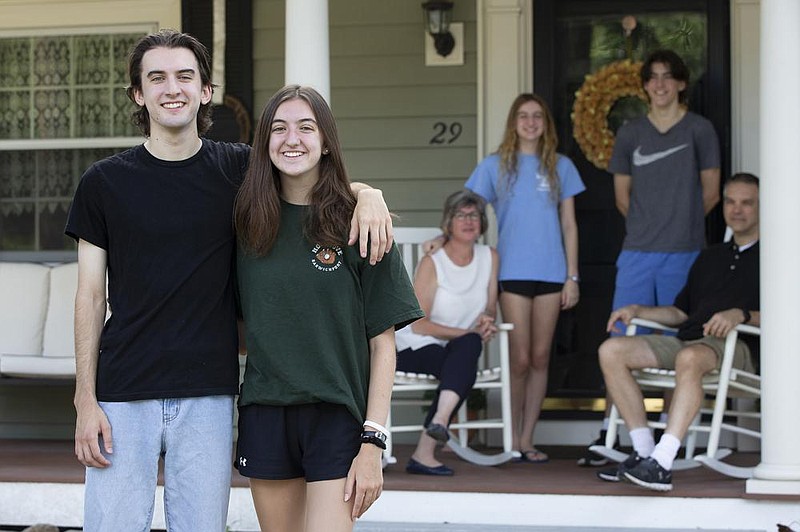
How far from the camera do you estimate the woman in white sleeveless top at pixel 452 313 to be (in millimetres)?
4973

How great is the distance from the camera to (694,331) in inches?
197

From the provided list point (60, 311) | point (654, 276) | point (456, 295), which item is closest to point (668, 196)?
point (654, 276)

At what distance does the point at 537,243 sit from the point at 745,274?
2.82 ft

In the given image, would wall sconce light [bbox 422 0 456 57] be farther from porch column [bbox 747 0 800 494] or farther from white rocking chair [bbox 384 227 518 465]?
porch column [bbox 747 0 800 494]

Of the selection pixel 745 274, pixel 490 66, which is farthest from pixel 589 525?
pixel 490 66

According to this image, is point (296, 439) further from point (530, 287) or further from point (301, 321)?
point (530, 287)

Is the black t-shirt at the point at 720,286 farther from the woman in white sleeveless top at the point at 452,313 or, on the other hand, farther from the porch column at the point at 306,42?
the porch column at the point at 306,42

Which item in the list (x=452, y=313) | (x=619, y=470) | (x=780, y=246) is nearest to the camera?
(x=780, y=246)

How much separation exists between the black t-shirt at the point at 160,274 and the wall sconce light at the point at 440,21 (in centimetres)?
348

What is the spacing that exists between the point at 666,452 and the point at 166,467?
2.48m

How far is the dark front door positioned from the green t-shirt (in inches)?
144

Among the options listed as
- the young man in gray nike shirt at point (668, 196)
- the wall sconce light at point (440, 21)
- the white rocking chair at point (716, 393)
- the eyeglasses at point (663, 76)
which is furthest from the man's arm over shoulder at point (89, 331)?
the wall sconce light at point (440, 21)

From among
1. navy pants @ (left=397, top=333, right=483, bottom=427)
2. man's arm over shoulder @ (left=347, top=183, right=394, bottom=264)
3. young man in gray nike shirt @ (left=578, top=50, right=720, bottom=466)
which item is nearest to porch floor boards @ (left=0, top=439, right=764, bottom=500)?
navy pants @ (left=397, top=333, right=483, bottom=427)

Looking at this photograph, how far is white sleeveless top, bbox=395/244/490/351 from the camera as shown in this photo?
5.15 meters
